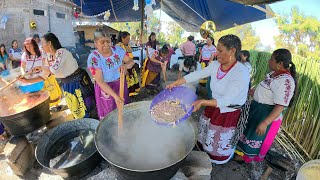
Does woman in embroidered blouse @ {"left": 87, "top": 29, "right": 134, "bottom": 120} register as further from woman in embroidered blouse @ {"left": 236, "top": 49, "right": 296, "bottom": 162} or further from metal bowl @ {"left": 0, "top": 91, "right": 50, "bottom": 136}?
woman in embroidered blouse @ {"left": 236, "top": 49, "right": 296, "bottom": 162}

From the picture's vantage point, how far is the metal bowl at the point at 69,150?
6.91 feet

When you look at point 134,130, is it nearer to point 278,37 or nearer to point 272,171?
point 272,171

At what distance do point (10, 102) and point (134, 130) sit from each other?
1897 millimetres

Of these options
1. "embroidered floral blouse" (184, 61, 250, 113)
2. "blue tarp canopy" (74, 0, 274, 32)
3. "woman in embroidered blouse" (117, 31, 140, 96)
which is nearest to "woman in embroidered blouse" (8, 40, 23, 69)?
"blue tarp canopy" (74, 0, 274, 32)

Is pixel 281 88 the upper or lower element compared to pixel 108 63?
lower

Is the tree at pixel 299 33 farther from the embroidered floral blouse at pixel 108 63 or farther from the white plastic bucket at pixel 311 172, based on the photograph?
the embroidered floral blouse at pixel 108 63

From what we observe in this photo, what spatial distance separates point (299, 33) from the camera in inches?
1158

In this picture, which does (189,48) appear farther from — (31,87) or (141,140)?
(141,140)

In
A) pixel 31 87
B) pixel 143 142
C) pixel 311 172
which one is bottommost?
pixel 311 172

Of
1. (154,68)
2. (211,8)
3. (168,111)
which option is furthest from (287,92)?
(211,8)

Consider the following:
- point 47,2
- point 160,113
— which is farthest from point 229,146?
point 47,2

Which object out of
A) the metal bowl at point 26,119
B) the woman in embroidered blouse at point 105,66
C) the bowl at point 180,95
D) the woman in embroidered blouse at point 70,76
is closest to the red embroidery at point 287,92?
the bowl at point 180,95

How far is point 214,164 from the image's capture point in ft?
8.89

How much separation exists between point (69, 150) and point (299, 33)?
36057 millimetres
